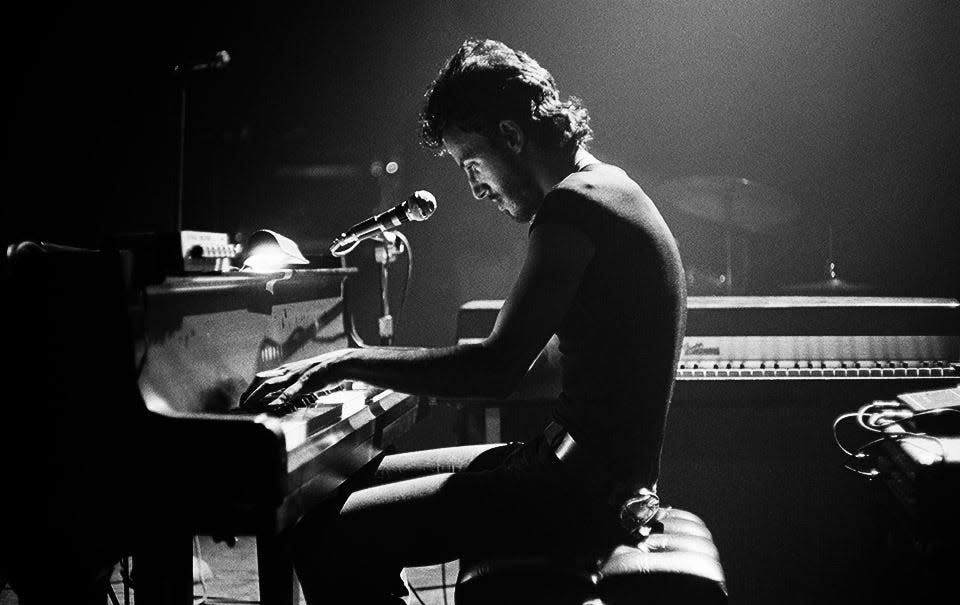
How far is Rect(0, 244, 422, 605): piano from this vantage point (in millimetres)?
1536

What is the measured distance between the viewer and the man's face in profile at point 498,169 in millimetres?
1746

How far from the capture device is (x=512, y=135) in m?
1.72

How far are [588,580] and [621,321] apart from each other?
495 millimetres

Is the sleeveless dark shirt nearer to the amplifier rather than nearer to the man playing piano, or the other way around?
the man playing piano

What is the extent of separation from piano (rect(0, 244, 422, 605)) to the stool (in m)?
0.40

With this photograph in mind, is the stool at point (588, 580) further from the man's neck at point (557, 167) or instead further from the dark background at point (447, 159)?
the dark background at point (447, 159)

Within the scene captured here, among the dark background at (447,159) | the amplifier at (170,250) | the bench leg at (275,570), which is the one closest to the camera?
the bench leg at (275,570)

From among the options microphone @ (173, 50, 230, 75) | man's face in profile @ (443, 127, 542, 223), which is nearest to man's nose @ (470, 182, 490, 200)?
man's face in profile @ (443, 127, 542, 223)

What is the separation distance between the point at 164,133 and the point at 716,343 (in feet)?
10.9

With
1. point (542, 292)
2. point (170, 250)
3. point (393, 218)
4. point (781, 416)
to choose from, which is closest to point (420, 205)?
point (393, 218)

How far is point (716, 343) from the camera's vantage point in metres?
2.78

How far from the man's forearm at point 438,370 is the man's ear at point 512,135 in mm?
474

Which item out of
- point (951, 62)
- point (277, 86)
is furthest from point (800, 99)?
point (277, 86)

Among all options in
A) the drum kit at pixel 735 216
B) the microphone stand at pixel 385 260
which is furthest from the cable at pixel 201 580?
the drum kit at pixel 735 216
